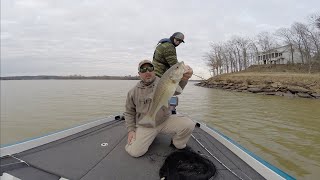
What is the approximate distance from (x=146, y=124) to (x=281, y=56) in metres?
69.6

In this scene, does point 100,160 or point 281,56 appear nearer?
point 100,160

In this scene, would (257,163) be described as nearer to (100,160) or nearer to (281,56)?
(100,160)

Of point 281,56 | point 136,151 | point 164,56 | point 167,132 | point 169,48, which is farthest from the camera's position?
point 281,56

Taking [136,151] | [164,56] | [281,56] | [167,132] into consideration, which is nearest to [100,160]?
[136,151]

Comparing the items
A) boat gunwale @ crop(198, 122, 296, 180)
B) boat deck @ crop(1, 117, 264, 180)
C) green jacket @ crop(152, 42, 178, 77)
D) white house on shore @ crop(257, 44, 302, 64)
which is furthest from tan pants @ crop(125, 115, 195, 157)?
white house on shore @ crop(257, 44, 302, 64)

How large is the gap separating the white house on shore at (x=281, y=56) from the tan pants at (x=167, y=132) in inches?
2393

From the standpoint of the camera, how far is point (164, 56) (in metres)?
4.75

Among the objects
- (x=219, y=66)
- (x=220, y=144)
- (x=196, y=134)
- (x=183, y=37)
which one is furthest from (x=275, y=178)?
(x=219, y=66)

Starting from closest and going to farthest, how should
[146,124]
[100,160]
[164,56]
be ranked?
[100,160], [146,124], [164,56]

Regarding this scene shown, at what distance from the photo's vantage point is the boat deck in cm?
309

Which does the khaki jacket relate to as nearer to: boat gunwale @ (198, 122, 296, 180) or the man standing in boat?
the man standing in boat

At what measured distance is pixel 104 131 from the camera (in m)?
4.99

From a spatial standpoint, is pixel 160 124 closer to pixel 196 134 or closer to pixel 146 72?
pixel 146 72

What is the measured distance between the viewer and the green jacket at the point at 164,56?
15.3ft
